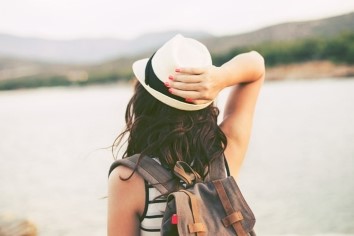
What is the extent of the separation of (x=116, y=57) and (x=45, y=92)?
57.1ft

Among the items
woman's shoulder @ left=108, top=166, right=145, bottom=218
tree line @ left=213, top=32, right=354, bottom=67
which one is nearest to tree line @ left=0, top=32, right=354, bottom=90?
tree line @ left=213, top=32, right=354, bottom=67

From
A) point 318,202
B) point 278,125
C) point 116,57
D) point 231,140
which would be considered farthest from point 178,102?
point 116,57

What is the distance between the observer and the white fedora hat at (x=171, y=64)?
47.8 inches

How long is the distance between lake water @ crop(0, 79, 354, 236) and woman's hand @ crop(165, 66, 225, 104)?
4.37 metres

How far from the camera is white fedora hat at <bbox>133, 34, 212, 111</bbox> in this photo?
1213mm

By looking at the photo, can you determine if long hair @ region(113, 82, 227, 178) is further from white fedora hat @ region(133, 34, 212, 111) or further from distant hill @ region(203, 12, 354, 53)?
distant hill @ region(203, 12, 354, 53)

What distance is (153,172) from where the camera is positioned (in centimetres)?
116

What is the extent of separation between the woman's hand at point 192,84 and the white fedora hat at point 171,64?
3 cm

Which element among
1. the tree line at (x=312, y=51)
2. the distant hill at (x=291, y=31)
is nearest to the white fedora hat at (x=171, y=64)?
the tree line at (x=312, y=51)

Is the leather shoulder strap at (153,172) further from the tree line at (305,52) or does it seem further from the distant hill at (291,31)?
the distant hill at (291,31)

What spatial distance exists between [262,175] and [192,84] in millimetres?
7153

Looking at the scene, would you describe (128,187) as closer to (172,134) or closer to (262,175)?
(172,134)

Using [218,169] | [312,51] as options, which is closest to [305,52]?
[312,51]

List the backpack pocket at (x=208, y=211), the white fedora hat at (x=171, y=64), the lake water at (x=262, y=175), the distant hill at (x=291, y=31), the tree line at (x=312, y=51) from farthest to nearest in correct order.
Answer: the distant hill at (x=291, y=31)
the tree line at (x=312, y=51)
the lake water at (x=262, y=175)
the white fedora hat at (x=171, y=64)
the backpack pocket at (x=208, y=211)
